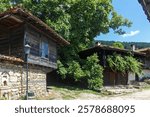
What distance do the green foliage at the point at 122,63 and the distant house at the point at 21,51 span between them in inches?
418

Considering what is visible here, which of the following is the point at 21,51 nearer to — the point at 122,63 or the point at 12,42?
the point at 12,42

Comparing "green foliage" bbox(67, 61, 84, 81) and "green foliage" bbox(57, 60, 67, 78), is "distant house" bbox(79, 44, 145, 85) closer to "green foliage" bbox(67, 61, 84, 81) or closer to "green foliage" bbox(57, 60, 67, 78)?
"green foliage" bbox(67, 61, 84, 81)

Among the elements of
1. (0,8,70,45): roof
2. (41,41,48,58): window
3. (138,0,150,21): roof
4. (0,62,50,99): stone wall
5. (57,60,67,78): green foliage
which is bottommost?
(0,62,50,99): stone wall

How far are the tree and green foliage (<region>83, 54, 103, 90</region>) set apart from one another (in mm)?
882

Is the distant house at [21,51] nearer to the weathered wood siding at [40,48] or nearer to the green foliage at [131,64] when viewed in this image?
the weathered wood siding at [40,48]

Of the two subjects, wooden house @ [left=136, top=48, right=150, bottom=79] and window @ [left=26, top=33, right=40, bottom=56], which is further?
wooden house @ [left=136, top=48, right=150, bottom=79]

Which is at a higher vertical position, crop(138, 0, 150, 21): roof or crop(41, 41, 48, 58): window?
crop(41, 41, 48, 58): window

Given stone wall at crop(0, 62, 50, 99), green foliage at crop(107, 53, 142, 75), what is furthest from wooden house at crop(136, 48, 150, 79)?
stone wall at crop(0, 62, 50, 99)

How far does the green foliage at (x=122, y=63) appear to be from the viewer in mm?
33844

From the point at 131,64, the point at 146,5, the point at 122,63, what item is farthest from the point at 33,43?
the point at 131,64

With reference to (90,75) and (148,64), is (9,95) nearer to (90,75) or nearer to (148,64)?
(90,75)

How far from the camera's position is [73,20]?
31656mm

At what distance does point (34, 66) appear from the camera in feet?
69.8

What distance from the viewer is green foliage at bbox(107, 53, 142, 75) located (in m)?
33.8
